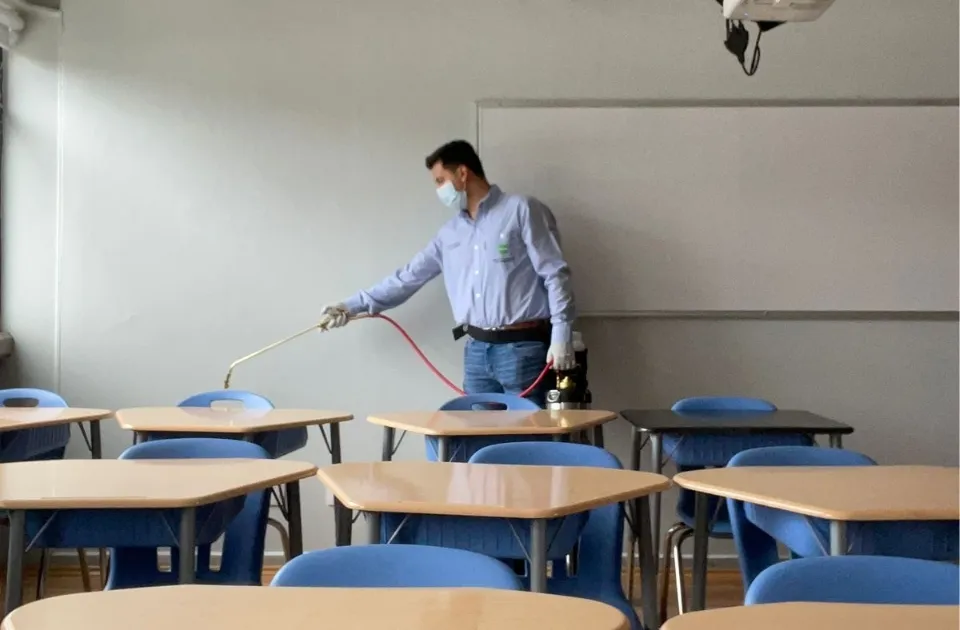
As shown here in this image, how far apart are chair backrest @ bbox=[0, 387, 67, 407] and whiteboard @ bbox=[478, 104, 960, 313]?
2117 millimetres

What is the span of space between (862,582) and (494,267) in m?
2.62

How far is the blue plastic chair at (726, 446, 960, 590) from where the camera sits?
1988 mm

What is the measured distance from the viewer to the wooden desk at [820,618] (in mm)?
1288

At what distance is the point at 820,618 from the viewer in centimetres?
132

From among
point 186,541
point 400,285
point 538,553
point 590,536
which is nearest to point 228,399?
point 400,285

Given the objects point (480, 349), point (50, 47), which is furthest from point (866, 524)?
point (50, 47)

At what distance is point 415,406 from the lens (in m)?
4.22

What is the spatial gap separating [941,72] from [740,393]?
1.76 meters

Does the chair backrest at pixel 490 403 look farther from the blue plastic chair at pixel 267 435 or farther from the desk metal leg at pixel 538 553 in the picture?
the desk metal leg at pixel 538 553

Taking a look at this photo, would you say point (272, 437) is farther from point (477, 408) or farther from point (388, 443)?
point (477, 408)

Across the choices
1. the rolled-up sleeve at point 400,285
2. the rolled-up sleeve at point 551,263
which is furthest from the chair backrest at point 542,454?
the rolled-up sleeve at point 400,285

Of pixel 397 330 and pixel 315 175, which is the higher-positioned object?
pixel 315 175

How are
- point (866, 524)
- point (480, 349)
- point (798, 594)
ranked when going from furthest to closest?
→ point (480, 349) < point (866, 524) < point (798, 594)

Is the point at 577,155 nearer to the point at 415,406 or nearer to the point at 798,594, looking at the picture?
the point at 415,406
